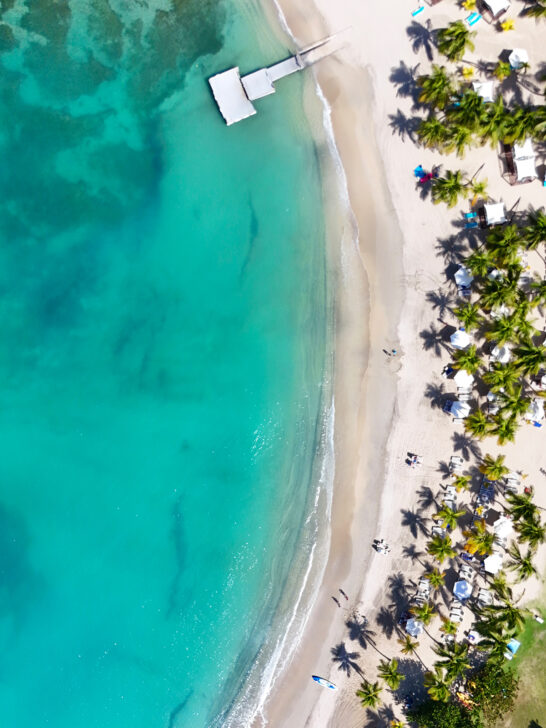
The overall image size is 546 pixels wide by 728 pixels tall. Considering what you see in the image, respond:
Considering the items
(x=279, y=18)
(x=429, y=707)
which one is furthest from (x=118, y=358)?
(x=429, y=707)

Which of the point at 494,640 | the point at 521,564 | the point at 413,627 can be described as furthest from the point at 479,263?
the point at 494,640

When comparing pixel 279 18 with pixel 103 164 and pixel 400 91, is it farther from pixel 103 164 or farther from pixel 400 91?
pixel 103 164

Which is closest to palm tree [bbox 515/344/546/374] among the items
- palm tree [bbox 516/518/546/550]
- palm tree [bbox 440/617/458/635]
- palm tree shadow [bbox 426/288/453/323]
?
palm tree shadow [bbox 426/288/453/323]

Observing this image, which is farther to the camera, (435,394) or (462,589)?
(435,394)

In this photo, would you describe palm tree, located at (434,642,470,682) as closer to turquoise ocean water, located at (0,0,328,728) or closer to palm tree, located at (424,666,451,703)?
palm tree, located at (424,666,451,703)

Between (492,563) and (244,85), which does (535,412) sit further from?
(244,85)

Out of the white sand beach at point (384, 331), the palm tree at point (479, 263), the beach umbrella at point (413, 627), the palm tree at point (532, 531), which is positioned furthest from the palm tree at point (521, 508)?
the palm tree at point (479, 263)
